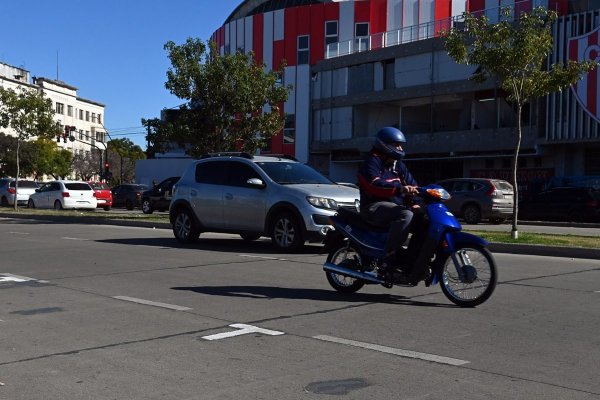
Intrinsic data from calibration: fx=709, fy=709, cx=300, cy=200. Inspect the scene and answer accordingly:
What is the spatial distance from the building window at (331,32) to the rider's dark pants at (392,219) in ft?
132

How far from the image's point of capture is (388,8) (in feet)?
148

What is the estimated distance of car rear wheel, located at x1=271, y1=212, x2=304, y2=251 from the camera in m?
13.2

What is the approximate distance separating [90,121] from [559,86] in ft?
368

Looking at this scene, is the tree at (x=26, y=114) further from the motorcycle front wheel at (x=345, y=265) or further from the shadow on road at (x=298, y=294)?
the motorcycle front wheel at (x=345, y=265)

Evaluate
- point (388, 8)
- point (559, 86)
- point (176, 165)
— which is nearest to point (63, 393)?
point (559, 86)

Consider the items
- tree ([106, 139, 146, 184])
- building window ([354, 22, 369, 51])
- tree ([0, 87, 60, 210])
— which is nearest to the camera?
tree ([0, 87, 60, 210])

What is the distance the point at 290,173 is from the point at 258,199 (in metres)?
0.92

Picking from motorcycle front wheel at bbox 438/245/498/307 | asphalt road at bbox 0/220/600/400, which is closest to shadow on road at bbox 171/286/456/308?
asphalt road at bbox 0/220/600/400

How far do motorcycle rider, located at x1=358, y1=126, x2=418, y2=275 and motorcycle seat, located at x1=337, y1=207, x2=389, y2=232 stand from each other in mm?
87

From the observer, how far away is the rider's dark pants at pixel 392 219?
765 centimetres

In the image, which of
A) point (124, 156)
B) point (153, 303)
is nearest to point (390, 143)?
point (153, 303)

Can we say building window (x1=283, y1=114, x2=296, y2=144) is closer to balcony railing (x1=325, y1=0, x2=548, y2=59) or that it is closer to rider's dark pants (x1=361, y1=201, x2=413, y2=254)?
balcony railing (x1=325, y1=0, x2=548, y2=59)

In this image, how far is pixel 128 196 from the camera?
4184 centimetres

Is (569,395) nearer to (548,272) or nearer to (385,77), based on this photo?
(548,272)
